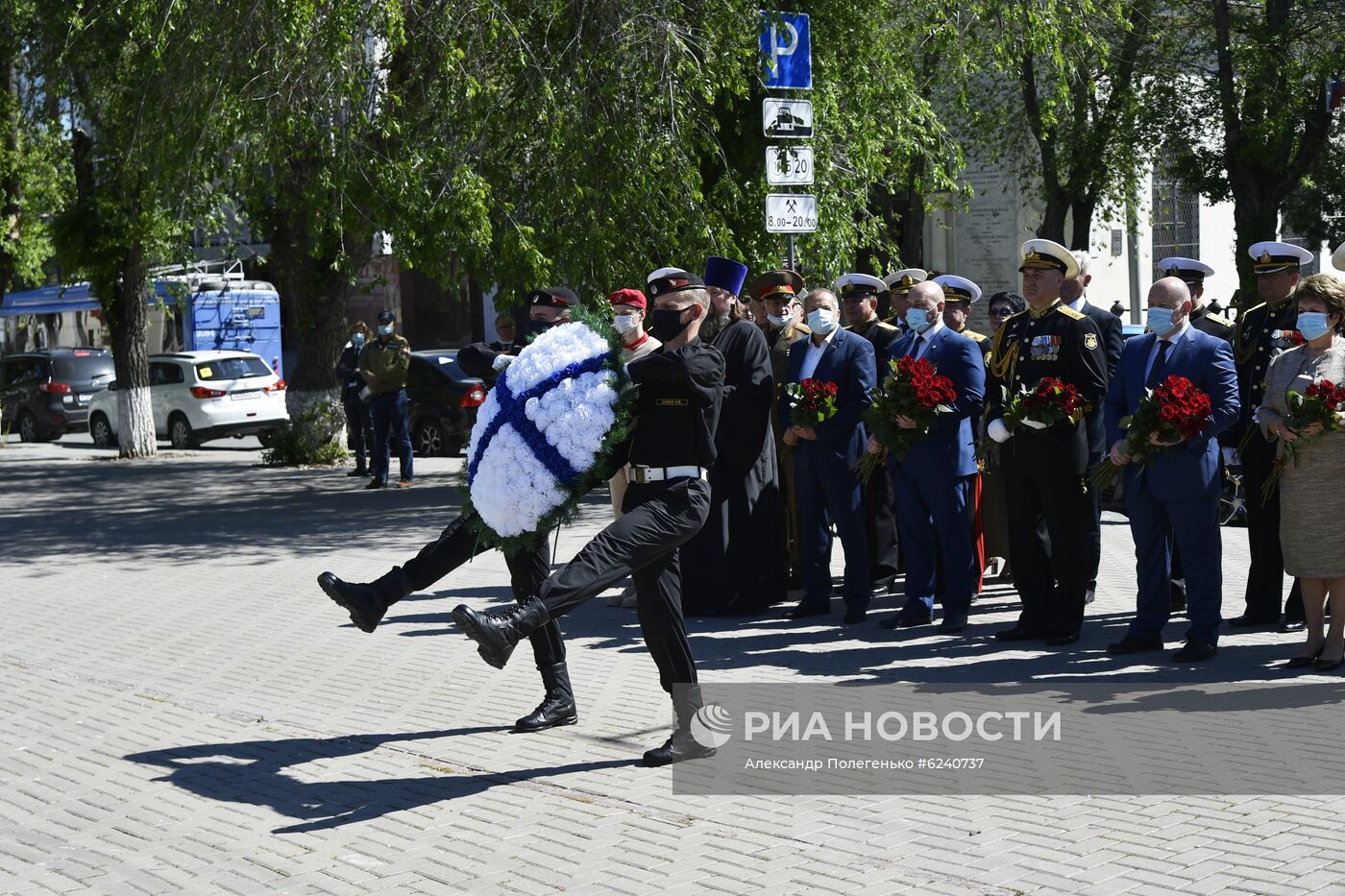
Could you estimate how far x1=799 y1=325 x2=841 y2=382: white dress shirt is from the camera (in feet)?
32.9

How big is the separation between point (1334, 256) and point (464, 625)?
5452mm

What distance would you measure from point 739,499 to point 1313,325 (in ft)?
12.1

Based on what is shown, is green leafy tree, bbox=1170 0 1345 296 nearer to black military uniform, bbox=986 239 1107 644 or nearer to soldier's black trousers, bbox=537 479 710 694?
black military uniform, bbox=986 239 1107 644

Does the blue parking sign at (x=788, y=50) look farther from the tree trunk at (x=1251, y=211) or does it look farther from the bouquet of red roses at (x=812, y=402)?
the tree trunk at (x=1251, y=211)

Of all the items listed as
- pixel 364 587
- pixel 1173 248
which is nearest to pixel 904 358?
pixel 364 587

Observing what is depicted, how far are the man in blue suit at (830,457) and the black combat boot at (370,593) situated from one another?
3.72 m

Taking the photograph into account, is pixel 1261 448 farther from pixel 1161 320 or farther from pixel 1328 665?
pixel 1328 665

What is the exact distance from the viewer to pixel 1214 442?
834 cm

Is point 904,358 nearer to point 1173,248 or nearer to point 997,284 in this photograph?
point 997,284

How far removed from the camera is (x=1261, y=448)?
905 centimetres

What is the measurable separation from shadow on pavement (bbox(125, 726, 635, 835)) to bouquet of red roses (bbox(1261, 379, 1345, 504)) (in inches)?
146

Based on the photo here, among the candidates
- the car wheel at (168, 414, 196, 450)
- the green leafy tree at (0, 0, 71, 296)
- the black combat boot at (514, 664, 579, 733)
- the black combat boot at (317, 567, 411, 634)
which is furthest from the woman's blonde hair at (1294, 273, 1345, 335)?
the car wheel at (168, 414, 196, 450)

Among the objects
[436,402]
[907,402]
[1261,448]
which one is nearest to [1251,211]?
[436,402]

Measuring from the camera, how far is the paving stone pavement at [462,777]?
5266 mm
